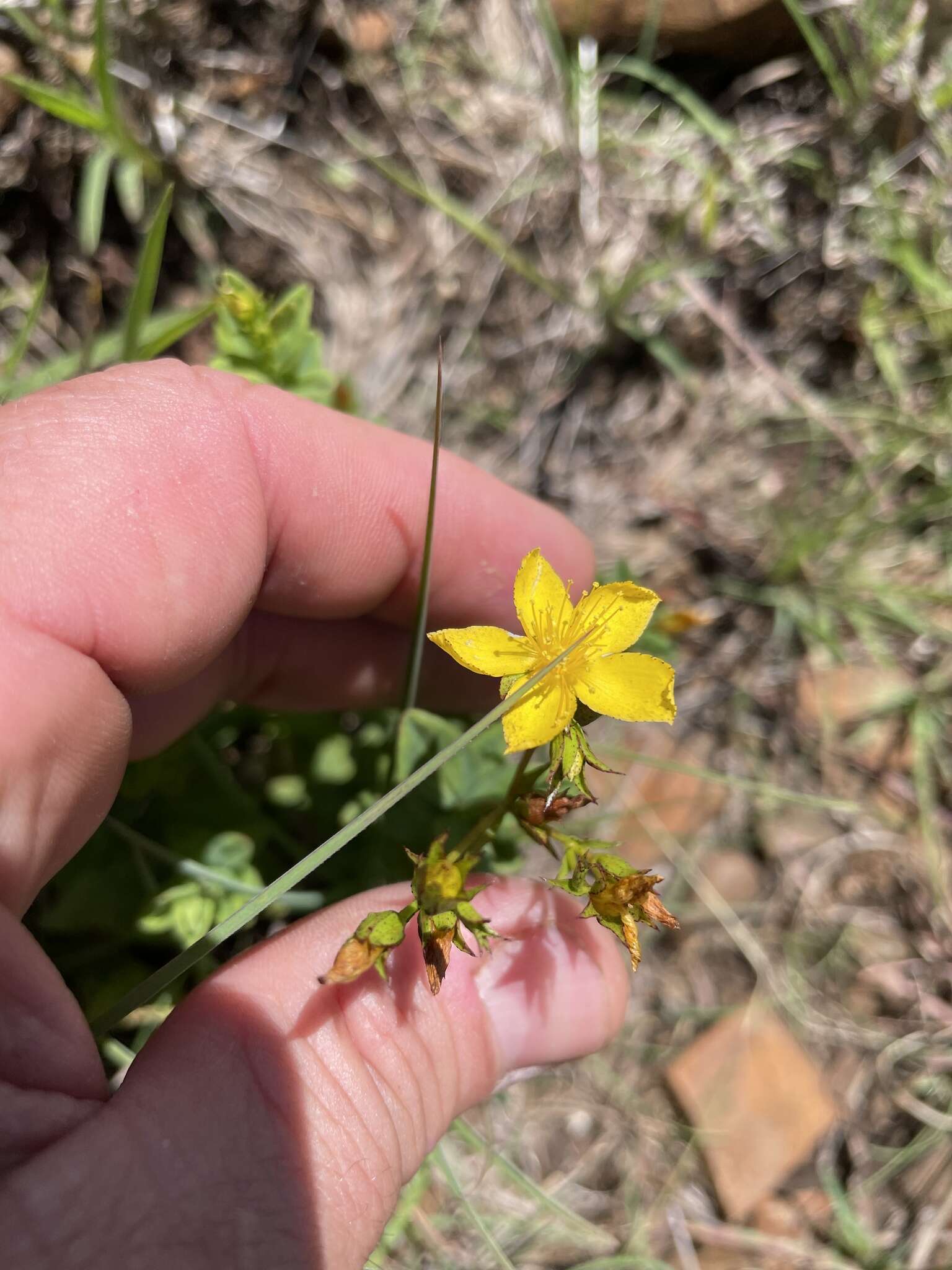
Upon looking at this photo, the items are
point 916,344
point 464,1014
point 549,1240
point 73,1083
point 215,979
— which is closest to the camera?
point 73,1083

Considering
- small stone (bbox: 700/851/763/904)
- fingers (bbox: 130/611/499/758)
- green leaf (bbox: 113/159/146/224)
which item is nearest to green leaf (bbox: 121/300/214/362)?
fingers (bbox: 130/611/499/758)

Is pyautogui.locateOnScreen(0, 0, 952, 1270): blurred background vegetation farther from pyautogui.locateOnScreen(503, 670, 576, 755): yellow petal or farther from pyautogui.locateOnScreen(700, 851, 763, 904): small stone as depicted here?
pyautogui.locateOnScreen(503, 670, 576, 755): yellow petal

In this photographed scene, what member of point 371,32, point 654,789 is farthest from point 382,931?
point 371,32

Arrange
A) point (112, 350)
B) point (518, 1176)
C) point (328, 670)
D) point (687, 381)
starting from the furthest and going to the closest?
point (687, 381), point (112, 350), point (328, 670), point (518, 1176)

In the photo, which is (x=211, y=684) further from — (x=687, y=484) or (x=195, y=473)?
(x=687, y=484)

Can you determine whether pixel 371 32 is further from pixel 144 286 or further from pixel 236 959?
pixel 236 959

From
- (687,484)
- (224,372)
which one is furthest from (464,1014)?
(687,484)

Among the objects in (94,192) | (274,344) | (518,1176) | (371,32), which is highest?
(371,32)
